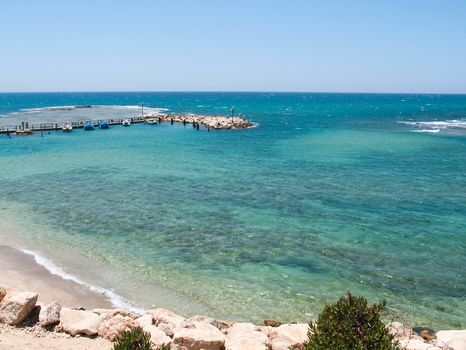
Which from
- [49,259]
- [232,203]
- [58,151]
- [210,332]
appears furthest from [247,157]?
[210,332]

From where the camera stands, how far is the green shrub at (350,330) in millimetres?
7895

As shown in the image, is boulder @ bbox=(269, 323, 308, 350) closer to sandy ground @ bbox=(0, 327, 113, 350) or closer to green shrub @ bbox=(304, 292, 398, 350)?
green shrub @ bbox=(304, 292, 398, 350)

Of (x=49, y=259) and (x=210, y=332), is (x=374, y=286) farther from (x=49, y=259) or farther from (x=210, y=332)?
(x=49, y=259)

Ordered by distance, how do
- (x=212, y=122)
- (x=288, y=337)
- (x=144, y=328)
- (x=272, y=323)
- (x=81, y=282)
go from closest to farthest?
(x=288, y=337) < (x=144, y=328) < (x=272, y=323) < (x=81, y=282) < (x=212, y=122)

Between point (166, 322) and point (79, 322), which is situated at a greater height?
point (79, 322)

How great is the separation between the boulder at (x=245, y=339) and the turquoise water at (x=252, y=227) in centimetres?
303

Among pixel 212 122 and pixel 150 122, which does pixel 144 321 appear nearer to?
pixel 212 122

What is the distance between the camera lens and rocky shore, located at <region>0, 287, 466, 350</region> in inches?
448

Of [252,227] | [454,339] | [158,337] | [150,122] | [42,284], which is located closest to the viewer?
[158,337]

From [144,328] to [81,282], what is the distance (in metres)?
7.36

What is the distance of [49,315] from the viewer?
12.5 m

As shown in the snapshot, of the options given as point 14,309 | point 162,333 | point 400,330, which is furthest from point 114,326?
point 400,330

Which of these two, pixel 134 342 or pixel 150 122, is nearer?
pixel 134 342

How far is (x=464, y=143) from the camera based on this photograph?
6331 cm
